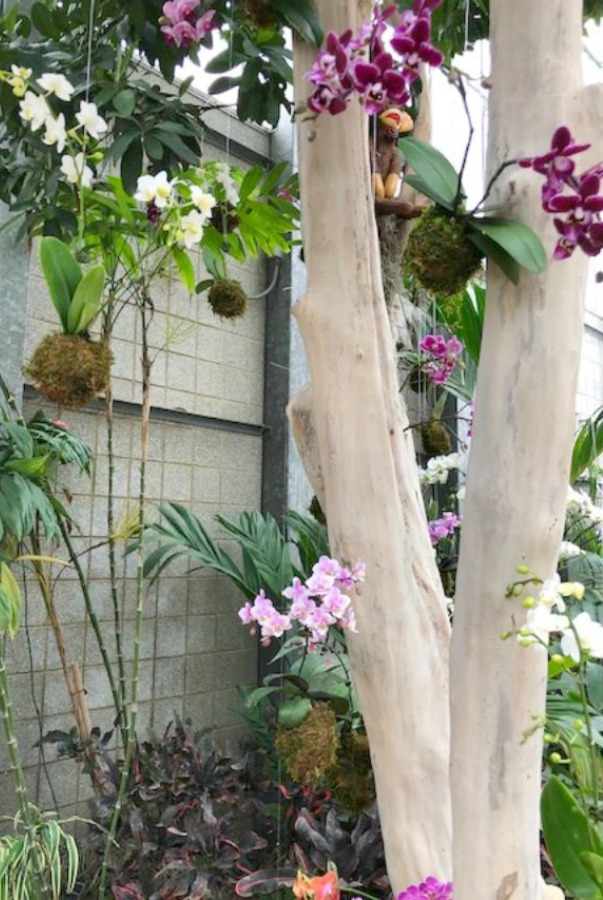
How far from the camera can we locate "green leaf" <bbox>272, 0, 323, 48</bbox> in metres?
0.96

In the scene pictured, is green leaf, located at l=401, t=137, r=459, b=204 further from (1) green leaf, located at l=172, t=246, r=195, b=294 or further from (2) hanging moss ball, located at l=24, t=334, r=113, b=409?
(1) green leaf, located at l=172, t=246, r=195, b=294

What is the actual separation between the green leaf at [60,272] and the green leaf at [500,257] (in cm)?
71

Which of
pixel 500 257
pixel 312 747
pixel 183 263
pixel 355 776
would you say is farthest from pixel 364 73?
pixel 355 776

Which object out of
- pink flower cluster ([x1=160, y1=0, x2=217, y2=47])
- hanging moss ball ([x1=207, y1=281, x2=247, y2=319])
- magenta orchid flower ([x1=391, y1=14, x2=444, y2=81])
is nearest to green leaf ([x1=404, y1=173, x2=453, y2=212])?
magenta orchid flower ([x1=391, y1=14, x2=444, y2=81])

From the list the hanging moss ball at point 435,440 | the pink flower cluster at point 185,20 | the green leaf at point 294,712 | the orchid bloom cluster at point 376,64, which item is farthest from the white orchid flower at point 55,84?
the hanging moss ball at point 435,440

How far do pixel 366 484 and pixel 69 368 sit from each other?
21.8 inches

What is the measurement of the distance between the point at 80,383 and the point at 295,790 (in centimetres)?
126

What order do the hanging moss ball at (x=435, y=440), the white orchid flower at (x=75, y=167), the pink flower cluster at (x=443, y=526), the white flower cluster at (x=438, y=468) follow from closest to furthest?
the white orchid flower at (x=75, y=167)
the pink flower cluster at (x=443, y=526)
the white flower cluster at (x=438, y=468)
the hanging moss ball at (x=435, y=440)

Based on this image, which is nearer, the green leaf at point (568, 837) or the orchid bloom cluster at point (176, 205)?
the green leaf at point (568, 837)

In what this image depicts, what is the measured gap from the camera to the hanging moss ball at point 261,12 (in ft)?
3.29

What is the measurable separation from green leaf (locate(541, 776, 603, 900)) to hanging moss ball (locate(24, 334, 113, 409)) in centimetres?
91

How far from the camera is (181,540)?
2242 millimetres

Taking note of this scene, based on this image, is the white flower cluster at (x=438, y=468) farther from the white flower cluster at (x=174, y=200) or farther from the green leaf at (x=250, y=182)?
the white flower cluster at (x=174, y=200)

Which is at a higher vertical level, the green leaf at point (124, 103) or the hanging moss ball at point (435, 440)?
the green leaf at point (124, 103)
